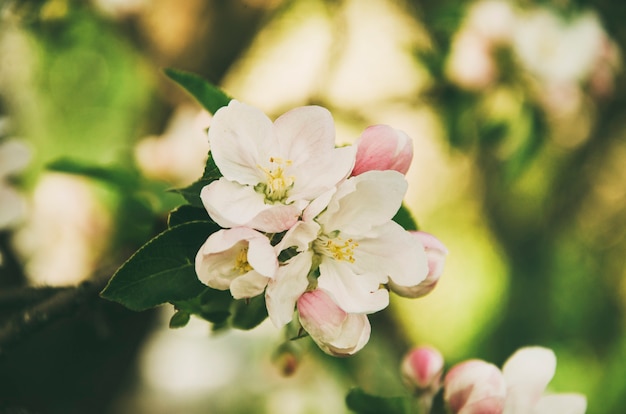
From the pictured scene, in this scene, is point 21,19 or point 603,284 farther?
point 603,284

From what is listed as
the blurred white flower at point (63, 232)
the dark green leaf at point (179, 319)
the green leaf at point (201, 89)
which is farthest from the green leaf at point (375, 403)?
the blurred white flower at point (63, 232)

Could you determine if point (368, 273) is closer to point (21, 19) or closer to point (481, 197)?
point (21, 19)

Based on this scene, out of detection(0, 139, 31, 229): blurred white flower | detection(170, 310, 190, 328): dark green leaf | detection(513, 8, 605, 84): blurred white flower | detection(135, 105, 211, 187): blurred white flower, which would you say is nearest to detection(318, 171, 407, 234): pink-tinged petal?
detection(170, 310, 190, 328): dark green leaf

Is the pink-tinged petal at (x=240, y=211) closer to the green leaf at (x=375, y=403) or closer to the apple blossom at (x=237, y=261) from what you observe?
the apple blossom at (x=237, y=261)

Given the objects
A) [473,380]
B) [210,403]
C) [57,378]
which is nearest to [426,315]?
[210,403]

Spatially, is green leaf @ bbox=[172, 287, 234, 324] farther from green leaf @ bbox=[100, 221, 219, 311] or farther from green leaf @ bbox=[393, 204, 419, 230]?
green leaf @ bbox=[393, 204, 419, 230]

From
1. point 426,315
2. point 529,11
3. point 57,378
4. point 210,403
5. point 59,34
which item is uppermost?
point 529,11
